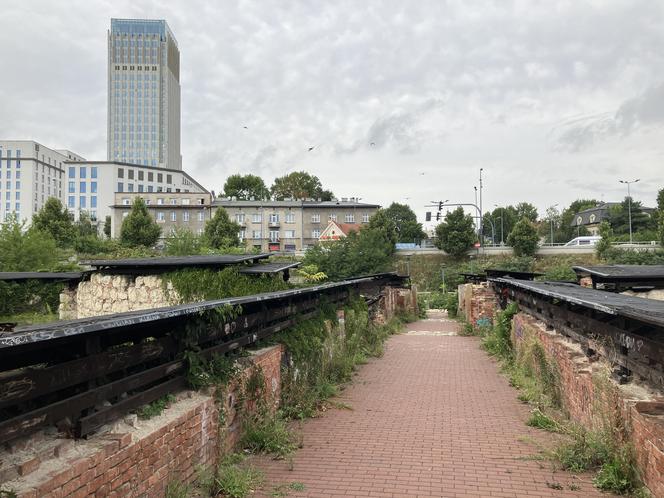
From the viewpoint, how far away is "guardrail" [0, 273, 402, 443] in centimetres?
325

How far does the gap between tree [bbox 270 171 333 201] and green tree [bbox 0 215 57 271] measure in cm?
6368

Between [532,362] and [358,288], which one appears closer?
[532,362]

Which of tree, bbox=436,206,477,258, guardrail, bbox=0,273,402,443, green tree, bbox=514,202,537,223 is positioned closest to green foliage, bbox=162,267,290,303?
guardrail, bbox=0,273,402,443

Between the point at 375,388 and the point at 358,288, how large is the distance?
7.60 meters

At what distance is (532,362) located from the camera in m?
10.4

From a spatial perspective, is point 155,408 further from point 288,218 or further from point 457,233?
point 288,218

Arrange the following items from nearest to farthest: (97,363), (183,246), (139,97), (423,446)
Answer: (97,363)
(423,446)
(183,246)
(139,97)

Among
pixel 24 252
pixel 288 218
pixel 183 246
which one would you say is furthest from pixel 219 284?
pixel 288 218

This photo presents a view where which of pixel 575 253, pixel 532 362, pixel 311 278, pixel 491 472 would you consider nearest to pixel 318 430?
pixel 491 472

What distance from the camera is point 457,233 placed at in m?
60.3

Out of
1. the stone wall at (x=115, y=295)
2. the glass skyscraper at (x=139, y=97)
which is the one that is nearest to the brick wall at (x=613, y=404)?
the stone wall at (x=115, y=295)

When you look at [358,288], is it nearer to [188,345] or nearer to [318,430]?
[318,430]

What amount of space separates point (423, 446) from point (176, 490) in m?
3.27

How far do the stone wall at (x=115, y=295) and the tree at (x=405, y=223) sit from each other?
234ft
